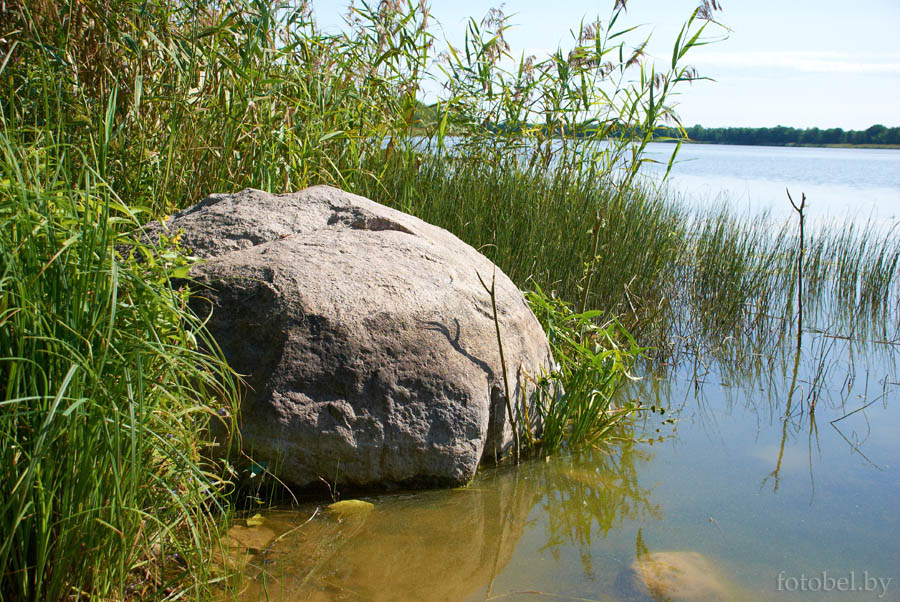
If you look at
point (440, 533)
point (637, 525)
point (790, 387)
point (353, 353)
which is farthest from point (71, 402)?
point (790, 387)

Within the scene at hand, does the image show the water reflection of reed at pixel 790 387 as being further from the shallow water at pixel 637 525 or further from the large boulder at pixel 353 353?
the large boulder at pixel 353 353

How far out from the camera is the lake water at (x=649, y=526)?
6.34 feet

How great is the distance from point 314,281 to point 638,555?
1.33m

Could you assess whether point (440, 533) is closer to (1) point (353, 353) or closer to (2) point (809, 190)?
(1) point (353, 353)

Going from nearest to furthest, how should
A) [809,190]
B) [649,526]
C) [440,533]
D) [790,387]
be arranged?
[440,533] → [649,526] → [790,387] → [809,190]

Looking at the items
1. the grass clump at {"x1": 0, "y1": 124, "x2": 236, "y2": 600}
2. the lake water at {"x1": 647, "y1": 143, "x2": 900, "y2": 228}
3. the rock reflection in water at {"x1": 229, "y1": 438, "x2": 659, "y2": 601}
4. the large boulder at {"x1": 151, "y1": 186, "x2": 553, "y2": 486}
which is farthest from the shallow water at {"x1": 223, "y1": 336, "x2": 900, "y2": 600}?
the lake water at {"x1": 647, "y1": 143, "x2": 900, "y2": 228}

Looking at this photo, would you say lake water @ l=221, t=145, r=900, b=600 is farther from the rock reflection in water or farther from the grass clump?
the grass clump

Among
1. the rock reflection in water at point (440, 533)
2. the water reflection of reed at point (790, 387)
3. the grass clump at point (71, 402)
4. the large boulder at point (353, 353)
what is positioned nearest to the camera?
the grass clump at point (71, 402)

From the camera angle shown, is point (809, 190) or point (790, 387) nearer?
point (790, 387)

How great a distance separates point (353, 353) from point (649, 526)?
1.10 m

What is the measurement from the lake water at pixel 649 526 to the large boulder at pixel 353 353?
15cm

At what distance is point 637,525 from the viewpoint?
230cm

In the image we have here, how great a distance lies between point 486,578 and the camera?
6.42 ft

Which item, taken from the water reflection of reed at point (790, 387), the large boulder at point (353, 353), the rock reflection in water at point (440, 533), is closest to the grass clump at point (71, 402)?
the rock reflection in water at point (440, 533)
